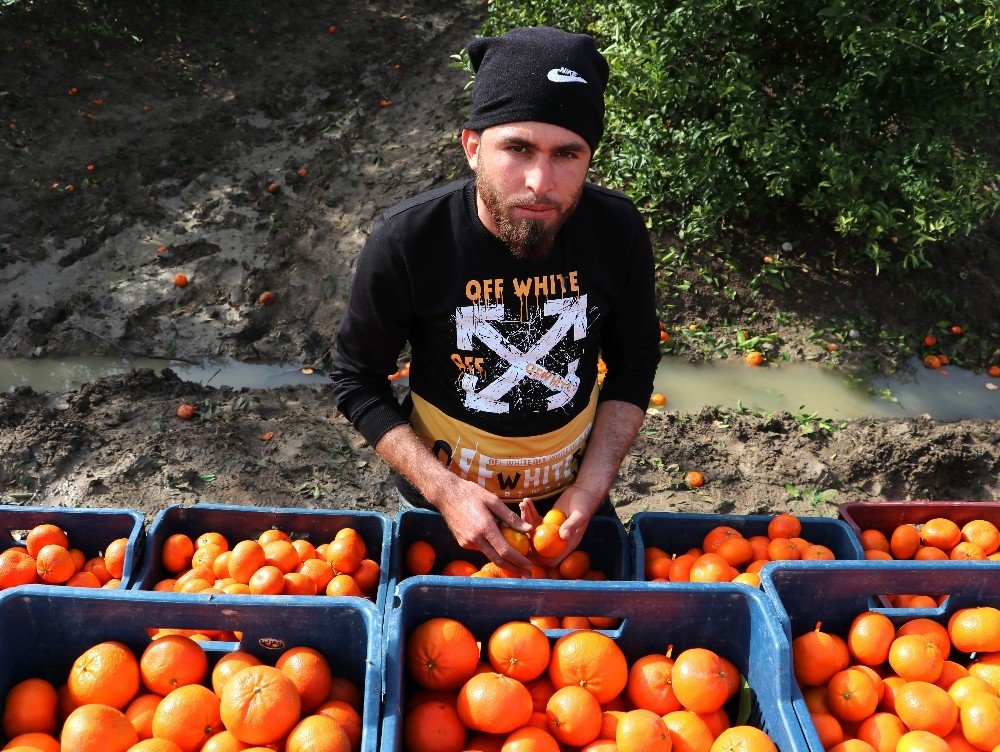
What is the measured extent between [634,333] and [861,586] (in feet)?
3.94

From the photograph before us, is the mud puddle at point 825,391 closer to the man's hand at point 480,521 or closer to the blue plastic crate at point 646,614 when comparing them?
the man's hand at point 480,521

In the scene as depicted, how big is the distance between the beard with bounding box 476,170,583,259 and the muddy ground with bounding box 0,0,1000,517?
2.50 metres

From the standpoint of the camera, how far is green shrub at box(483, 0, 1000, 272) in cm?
536

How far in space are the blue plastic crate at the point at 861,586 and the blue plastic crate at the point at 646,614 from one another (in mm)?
165

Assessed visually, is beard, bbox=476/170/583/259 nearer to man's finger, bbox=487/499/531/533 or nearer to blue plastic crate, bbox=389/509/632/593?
man's finger, bbox=487/499/531/533

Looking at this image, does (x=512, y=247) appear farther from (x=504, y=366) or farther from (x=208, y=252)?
(x=208, y=252)

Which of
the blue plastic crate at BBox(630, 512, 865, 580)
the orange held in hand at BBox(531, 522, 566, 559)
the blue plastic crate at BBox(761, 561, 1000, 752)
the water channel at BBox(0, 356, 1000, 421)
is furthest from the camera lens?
the water channel at BBox(0, 356, 1000, 421)

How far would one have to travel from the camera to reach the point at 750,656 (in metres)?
2.03

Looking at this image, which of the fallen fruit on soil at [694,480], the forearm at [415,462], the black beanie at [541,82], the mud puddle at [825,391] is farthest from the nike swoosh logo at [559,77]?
the mud puddle at [825,391]

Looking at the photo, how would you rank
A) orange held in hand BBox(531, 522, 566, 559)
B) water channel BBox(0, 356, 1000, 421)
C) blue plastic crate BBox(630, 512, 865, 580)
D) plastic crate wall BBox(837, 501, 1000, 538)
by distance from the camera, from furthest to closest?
water channel BBox(0, 356, 1000, 421)
plastic crate wall BBox(837, 501, 1000, 538)
blue plastic crate BBox(630, 512, 865, 580)
orange held in hand BBox(531, 522, 566, 559)

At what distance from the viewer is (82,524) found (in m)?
2.97

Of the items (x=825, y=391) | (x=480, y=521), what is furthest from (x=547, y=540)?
(x=825, y=391)

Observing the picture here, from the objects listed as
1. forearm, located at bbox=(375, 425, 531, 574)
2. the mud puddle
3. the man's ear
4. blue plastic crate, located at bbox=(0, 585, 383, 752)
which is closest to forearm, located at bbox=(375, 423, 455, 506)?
forearm, located at bbox=(375, 425, 531, 574)

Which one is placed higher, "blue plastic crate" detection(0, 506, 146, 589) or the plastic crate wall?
"blue plastic crate" detection(0, 506, 146, 589)
